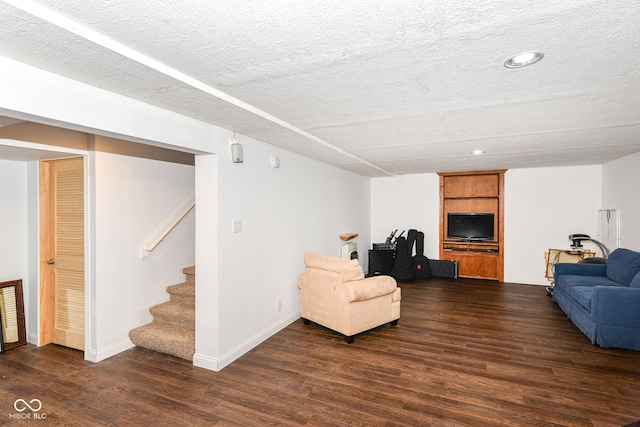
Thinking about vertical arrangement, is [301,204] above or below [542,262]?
above

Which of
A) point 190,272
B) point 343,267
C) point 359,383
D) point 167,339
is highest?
point 343,267

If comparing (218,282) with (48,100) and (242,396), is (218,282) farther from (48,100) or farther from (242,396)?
(48,100)

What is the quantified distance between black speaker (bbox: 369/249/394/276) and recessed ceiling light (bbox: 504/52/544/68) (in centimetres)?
504

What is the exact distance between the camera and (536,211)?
604 cm

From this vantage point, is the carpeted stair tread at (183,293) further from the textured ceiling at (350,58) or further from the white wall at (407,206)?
the white wall at (407,206)

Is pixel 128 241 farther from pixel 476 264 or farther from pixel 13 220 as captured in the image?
pixel 476 264

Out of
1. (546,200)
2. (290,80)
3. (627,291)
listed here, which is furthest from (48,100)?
(546,200)

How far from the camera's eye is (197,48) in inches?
60.0

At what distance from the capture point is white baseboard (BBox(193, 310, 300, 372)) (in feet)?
9.66

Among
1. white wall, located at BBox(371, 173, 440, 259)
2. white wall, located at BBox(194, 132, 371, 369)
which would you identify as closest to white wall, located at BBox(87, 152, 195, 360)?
white wall, located at BBox(194, 132, 371, 369)

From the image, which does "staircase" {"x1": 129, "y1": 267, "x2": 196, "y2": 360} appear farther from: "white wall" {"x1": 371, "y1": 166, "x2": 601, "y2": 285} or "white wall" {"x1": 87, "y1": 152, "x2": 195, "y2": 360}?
"white wall" {"x1": 371, "y1": 166, "x2": 601, "y2": 285}

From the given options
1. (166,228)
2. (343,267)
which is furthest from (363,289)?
(166,228)

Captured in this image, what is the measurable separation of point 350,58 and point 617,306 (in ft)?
12.3

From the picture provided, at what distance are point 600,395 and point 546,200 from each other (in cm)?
441
